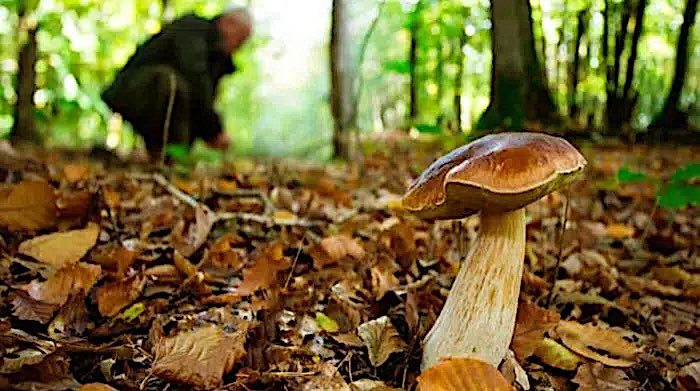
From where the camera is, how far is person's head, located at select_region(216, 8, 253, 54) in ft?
17.7

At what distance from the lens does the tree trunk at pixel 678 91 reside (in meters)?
6.58

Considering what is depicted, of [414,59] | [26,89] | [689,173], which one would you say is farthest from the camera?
[26,89]

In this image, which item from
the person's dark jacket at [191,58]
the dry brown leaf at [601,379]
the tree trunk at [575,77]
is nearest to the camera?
the dry brown leaf at [601,379]

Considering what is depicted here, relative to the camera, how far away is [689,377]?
1473 mm

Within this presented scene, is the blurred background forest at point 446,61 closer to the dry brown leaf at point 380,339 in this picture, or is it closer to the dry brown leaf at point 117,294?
the dry brown leaf at point 380,339

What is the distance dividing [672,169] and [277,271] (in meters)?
3.88

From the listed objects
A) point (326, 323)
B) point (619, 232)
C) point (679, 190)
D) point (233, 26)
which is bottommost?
point (619, 232)

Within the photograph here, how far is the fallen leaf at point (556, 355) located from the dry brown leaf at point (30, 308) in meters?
1.24

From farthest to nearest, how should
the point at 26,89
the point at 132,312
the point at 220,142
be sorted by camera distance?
the point at 26,89
the point at 220,142
the point at 132,312

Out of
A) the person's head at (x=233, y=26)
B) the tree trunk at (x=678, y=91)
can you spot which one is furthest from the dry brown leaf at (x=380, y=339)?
the tree trunk at (x=678, y=91)

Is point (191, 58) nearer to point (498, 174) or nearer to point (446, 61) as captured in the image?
point (446, 61)

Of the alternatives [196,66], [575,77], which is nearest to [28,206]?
[196,66]

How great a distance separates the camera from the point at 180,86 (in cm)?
498

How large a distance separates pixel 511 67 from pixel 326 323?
3.07m
